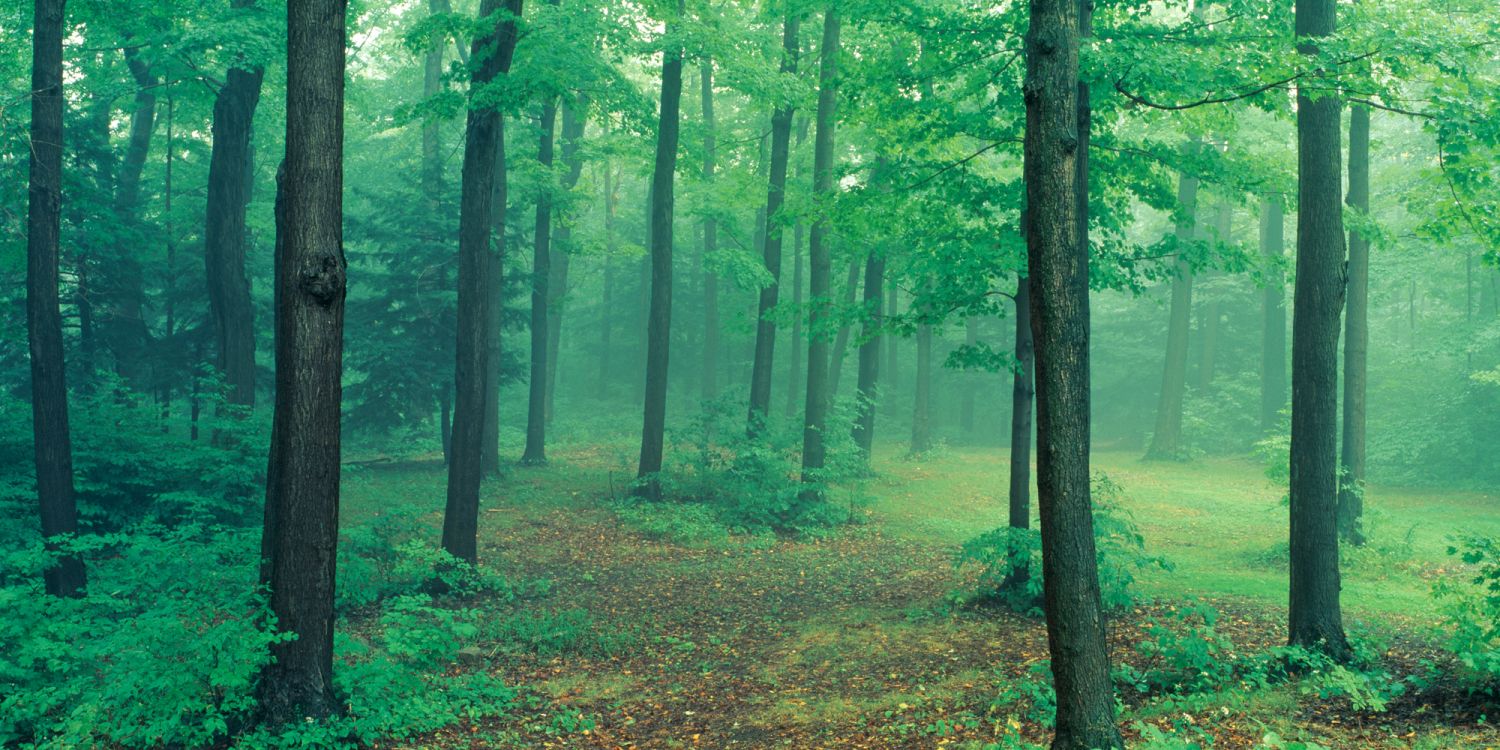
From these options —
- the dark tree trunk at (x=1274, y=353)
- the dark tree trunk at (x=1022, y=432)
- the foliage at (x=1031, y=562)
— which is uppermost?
the dark tree trunk at (x=1274, y=353)

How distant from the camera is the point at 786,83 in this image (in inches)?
634

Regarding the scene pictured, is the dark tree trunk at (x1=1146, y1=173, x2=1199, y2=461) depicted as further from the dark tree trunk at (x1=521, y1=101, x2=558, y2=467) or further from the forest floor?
the dark tree trunk at (x1=521, y1=101, x2=558, y2=467)

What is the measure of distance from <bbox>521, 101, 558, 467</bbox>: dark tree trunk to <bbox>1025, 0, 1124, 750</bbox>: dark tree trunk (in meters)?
16.4

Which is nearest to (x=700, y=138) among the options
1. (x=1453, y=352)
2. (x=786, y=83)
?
(x=786, y=83)

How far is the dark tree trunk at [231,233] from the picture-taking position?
1552 centimetres

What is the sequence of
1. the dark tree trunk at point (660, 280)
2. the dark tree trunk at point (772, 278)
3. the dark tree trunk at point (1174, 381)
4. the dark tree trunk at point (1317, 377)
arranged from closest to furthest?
the dark tree trunk at point (1317, 377), the dark tree trunk at point (660, 280), the dark tree trunk at point (772, 278), the dark tree trunk at point (1174, 381)

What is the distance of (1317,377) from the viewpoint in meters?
7.36

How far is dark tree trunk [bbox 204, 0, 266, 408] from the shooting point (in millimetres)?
15516

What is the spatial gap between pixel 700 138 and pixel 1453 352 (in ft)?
69.7

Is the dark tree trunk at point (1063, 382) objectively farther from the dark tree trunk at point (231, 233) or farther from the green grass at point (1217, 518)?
the dark tree trunk at point (231, 233)

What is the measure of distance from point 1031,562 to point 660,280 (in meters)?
9.69

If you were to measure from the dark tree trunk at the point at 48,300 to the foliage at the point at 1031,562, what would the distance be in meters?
10.3

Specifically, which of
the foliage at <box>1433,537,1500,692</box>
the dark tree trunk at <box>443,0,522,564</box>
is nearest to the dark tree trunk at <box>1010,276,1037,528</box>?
the foliage at <box>1433,537,1500,692</box>

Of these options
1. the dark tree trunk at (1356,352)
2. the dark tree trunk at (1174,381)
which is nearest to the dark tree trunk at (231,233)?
the dark tree trunk at (1356,352)
